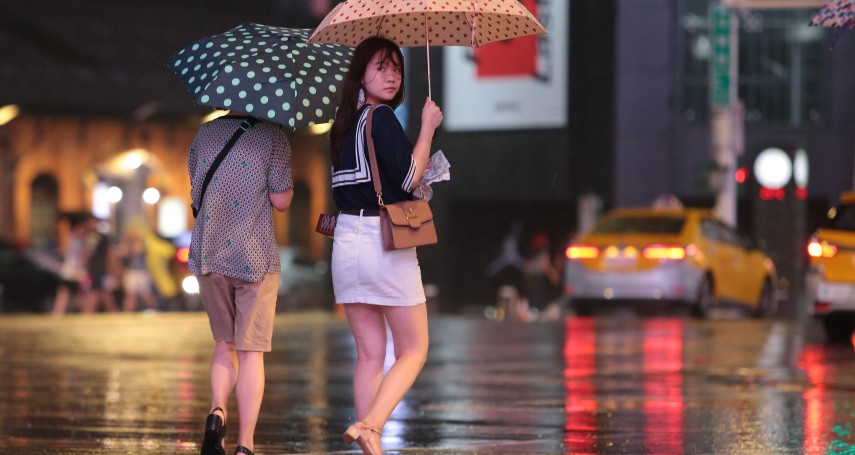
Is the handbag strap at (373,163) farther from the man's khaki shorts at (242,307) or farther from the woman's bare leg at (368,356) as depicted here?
the man's khaki shorts at (242,307)

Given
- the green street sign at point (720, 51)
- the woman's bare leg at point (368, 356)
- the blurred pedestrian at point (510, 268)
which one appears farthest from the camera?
the blurred pedestrian at point (510, 268)

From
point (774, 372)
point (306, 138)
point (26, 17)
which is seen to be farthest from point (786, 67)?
point (774, 372)

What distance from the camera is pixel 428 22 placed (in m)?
8.30

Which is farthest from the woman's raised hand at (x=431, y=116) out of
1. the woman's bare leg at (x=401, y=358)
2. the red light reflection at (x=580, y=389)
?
the red light reflection at (x=580, y=389)

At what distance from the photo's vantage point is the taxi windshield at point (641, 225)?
23.8m

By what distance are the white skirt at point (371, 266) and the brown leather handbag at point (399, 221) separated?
0.23 feet

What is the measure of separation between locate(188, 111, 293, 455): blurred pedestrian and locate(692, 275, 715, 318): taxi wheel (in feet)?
52.2

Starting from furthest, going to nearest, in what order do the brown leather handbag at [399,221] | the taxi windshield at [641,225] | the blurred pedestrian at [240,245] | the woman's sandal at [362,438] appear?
the taxi windshield at [641,225]
the blurred pedestrian at [240,245]
the brown leather handbag at [399,221]
the woman's sandal at [362,438]

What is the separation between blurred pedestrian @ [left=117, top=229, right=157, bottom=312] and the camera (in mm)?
28969

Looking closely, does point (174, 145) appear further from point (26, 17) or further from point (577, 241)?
point (577, 241)

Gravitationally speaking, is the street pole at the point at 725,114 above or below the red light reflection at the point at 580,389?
above

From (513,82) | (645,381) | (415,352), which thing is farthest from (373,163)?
(513,82)

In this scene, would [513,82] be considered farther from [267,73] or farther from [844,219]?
[267,73]

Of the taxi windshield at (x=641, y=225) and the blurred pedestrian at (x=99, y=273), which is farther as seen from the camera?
the blurred pedestrian at (x=99, y=273)
